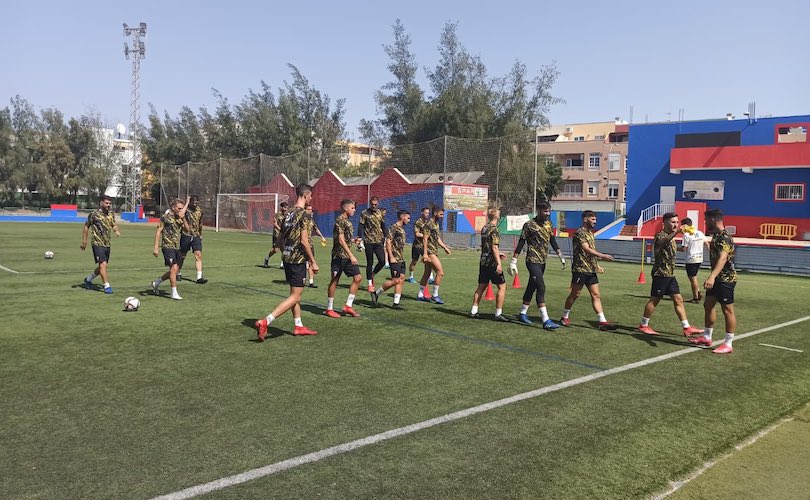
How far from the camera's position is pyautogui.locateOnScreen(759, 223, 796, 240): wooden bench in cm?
3659

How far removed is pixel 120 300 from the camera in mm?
11422

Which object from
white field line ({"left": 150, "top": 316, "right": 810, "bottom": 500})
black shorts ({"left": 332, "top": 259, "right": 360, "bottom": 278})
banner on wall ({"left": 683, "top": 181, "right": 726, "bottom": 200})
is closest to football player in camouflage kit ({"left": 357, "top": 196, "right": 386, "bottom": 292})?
black shorts ({"left": 332, "top": 259, "right": 360, "bottom": 278})

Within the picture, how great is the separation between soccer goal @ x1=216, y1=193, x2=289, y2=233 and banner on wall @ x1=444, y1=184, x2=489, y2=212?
15.2 metres

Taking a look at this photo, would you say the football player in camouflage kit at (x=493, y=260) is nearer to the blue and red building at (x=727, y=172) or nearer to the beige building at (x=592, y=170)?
the blue and red building at (x=727, y=172)

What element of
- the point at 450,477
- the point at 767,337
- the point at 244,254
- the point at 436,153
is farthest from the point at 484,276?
the point at 436,153

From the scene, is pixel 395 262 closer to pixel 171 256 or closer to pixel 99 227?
pixel 171 256

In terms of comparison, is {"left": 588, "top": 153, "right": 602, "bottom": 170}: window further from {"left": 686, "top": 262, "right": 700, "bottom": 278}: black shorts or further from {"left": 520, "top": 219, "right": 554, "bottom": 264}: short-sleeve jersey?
{"left": 520, "top": 219, "right": 554, "bottom": 264}: short-sleeve jersey

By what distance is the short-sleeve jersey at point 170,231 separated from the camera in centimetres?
1191

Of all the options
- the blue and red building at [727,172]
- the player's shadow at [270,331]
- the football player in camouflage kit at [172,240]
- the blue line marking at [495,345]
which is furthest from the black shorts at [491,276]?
the blue and red building at [727,172]

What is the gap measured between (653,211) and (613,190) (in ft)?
110

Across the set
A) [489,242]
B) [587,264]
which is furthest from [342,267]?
[587,264]

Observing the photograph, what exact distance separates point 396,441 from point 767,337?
25.4 ft

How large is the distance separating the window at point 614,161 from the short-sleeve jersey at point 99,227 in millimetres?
68875

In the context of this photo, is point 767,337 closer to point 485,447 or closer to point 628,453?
point 628,453
